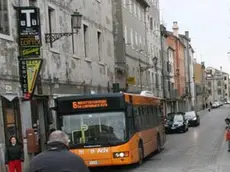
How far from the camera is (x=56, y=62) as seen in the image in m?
25.4

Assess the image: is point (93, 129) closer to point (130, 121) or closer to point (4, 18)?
point (130, 121)

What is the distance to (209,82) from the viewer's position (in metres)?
→ 194

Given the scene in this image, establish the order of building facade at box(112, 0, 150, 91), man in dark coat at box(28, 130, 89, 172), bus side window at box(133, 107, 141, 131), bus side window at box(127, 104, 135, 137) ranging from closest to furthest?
man in dark coat at box(28, 130, 89, 172)
bus side window at box(127, 104, 135, 137)
bus side window at box(133, 107, 141, 131)
building facade at box(112, 0, 150, 91)

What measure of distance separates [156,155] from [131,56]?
75.8 ft

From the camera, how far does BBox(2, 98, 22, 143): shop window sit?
19078 millimetres

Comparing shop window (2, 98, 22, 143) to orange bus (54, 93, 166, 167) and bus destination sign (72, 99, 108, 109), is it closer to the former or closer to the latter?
orange bus (54, 93, 166, 167)

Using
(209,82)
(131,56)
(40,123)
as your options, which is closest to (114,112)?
(40,123)

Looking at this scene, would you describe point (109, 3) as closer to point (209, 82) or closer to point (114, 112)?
point (114, 112)

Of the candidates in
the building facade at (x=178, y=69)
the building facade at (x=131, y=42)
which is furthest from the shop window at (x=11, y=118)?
the building facade at (x=178, y=69)

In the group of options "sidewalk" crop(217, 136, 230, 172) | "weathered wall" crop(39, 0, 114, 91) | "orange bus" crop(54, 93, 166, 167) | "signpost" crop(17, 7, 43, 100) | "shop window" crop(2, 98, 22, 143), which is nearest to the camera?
"orange bus" crop(54, 93, 166, 167)

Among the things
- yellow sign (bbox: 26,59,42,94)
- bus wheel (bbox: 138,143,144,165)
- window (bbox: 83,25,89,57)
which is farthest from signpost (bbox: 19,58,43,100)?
window (bbox: 83,25,89,57)

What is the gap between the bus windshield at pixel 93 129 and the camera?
1742cm

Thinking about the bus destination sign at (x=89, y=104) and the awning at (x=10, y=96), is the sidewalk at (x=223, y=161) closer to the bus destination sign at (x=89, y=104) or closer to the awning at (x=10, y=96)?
the bus destination sign at (x=89, y=104)

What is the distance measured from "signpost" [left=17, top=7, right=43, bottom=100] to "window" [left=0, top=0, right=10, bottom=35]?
444 millimetres
